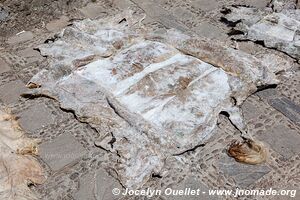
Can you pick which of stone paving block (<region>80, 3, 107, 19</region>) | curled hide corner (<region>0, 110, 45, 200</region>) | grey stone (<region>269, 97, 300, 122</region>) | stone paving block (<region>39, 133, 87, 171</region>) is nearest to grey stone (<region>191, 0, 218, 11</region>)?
stone paving block (<region>80, 3, 107, 19</region>)

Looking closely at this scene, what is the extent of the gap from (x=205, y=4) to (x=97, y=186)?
11.2 ft

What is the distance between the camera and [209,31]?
219 inches

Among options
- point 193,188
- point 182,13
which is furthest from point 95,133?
point 182,13

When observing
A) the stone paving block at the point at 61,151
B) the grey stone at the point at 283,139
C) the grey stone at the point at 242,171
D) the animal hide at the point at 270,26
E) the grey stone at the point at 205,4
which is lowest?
the stone paving block at the point at 61,151

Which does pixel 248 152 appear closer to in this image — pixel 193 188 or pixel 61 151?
pixel 193 188

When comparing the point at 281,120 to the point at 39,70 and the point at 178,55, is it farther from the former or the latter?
the point at 39,70

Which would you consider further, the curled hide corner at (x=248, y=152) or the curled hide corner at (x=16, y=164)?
the curled hide corner at (x=248, y=152)

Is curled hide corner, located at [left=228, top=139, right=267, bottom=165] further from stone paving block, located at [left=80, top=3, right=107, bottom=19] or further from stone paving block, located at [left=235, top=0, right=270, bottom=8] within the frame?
stone paving block, located at [left=80, top=3, right=107, bottom=19]

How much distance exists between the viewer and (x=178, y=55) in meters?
4.82

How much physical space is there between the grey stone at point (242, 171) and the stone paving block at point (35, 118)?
182 centimetres

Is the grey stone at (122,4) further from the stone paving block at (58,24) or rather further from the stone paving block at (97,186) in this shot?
the stone paving block at (97,186)

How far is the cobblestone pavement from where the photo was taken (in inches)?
147

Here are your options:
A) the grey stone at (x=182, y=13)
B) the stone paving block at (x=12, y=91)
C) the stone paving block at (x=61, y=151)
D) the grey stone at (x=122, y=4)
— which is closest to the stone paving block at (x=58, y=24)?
the grey stone at (x=122, y=4)

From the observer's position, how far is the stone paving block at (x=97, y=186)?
11.9ft
